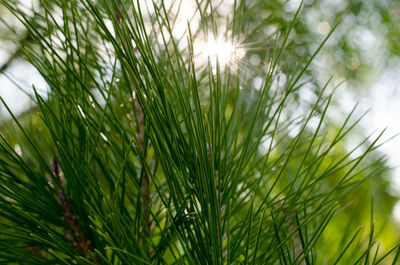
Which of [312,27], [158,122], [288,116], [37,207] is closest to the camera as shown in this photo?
[158,122]

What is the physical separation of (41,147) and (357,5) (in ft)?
5.37

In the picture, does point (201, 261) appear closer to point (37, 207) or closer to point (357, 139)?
point (37, 207)

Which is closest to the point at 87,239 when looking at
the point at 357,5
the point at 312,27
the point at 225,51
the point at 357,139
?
the point at 225,51

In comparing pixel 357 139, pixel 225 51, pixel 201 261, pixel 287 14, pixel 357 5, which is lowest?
pixel 201 261

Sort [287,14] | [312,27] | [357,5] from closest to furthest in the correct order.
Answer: [287,14] < [312,27] < [357,5]

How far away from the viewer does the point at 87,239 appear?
16.3 inches

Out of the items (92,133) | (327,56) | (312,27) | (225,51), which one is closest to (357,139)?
(327,56)

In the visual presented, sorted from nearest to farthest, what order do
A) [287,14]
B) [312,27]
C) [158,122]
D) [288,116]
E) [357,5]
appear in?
[158,122] → [288,116] → [287,14] → [312,27] → [357,5]

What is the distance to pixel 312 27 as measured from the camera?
155cm

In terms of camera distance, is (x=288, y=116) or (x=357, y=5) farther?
(x=357, y=5)

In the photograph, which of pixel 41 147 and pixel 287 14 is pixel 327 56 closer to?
pixel 287 14

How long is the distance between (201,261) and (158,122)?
0.47 feet

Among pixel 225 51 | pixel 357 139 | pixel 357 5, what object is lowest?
pixel 225 51

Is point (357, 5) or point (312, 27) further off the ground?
point (357, 5)
